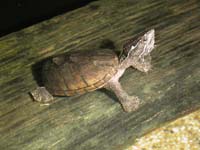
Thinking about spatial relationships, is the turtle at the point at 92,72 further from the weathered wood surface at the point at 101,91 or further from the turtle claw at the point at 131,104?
the weathered wood surface at the point at 101,91

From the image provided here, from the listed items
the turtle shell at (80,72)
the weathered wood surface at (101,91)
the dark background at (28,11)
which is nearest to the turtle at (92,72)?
the turtle shell at (80,72)

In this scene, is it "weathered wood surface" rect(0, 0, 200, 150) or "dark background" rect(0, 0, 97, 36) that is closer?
"weathered wood surface" rect(0, 0, 200, 150)

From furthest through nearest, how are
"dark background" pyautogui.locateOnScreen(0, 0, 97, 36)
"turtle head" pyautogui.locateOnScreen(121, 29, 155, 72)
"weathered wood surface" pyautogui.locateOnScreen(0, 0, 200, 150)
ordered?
"dark background" pyautogui.locateOnScreen(0, 0, 97, 36) < "turtle head" pyautogui.locateOnScreen(121, 29, 155, 72) < "weathered wood surface" pyautogui.locateOnScreen(0, 0, 200, 150)

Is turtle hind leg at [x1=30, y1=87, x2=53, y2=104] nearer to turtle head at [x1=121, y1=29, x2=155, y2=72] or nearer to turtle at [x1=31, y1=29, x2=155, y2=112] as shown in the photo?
turtle at [x1=31, y1=29, x2=155, y2=112]

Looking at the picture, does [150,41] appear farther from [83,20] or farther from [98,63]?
[83,20]

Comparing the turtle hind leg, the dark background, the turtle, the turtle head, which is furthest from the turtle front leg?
the dark background

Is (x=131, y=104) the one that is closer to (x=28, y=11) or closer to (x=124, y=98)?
(x=124, y=98)
